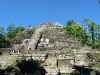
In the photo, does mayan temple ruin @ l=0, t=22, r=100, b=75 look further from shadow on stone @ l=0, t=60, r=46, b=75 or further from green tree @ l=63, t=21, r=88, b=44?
green tree @ l=63, t=21, r=88, b=44

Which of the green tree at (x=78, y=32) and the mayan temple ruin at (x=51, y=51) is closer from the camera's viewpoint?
the mayan temple ruin at (x=51, y=51)

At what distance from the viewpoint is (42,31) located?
3159 cm

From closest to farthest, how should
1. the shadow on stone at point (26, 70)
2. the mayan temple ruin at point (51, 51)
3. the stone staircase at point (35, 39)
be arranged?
the shadow on stone at point (26, 70)
the mayan temple ruin at point (51, 51)
the stone staircase at point (35, 39)

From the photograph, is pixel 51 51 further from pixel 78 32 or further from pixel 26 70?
pixel 78 32

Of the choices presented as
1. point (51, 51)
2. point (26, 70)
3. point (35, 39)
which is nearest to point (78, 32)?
point (35, 39)

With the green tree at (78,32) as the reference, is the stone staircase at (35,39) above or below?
below

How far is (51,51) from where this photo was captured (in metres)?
21.9

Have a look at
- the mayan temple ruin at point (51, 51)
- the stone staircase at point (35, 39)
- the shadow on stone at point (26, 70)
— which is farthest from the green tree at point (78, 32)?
the shadow on stone at point (26, 70)

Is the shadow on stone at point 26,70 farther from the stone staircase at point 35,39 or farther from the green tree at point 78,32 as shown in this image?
the green tree at point 78,32

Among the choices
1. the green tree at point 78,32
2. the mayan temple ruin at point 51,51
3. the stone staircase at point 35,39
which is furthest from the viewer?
the green tree at point 78,32

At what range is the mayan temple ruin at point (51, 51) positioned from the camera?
16.4 meters

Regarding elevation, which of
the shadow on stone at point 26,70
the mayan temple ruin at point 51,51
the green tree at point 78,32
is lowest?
the shadow on stone at point 26,70

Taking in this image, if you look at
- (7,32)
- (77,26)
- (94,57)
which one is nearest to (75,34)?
(77,26)

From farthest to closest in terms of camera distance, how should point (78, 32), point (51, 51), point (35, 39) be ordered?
point (78, 32)
point (35, 39)
point (51, 51)
